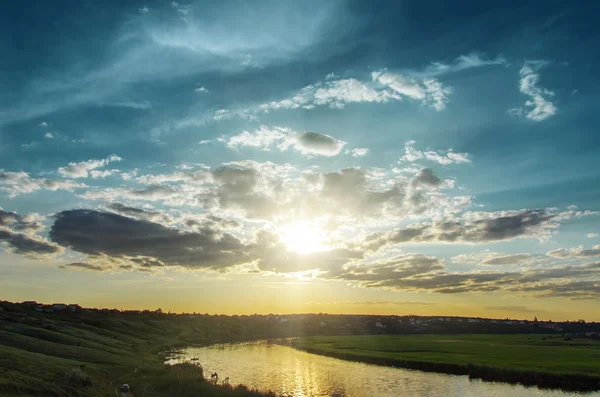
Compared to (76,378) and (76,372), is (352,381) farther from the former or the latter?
(76,378)

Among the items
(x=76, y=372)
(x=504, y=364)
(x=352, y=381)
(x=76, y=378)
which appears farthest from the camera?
(x=504, y=364)

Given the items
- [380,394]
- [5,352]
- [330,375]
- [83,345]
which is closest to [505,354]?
[330,375]

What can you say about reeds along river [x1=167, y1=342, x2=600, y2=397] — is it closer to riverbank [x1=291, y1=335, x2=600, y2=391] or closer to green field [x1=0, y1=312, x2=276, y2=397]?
riverbank [x1=291, y1=335, x2=600, y2=391]

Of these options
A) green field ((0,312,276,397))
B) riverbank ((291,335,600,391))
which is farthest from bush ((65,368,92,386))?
riverbank ((291,335,600,391))

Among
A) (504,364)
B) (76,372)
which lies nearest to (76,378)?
(76,372)

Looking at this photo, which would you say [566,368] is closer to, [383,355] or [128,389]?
[383,355]

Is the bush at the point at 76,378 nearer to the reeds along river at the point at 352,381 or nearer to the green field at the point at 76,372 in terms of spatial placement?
the green field at the point at 76,372

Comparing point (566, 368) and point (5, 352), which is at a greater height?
point (5, 352)

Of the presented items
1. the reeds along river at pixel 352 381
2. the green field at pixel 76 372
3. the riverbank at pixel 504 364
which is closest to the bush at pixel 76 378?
the green field at pixel 76 372
